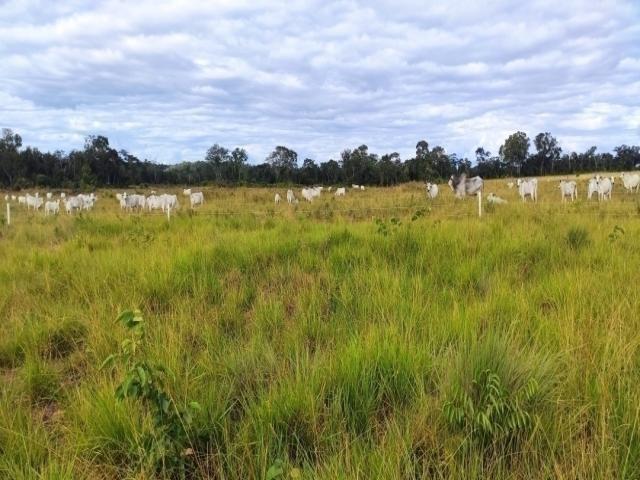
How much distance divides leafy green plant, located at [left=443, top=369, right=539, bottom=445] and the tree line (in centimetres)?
5883

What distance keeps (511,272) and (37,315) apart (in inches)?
185

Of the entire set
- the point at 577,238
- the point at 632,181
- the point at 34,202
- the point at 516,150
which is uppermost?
the point at 516,150

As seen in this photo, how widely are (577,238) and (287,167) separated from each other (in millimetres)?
79449

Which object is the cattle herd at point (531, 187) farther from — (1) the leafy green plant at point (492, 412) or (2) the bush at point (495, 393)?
(1) the leafy green plant at point (492, 412)

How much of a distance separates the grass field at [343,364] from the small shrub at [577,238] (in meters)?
0.54

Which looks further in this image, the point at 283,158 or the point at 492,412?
the point at 283,158

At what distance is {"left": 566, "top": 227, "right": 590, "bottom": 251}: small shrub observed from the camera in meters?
6.68

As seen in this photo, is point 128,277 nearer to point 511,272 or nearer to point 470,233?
point 511,272

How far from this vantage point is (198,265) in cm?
598

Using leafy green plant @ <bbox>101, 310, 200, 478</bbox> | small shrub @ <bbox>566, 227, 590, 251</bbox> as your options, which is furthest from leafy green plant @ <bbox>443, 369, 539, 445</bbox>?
small shrub @ <bbox>566, 227, 590, 251</bbox>

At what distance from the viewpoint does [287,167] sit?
84.9 m

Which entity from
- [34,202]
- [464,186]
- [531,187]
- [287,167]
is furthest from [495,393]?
[287,167]

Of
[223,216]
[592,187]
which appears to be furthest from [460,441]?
[592,187]

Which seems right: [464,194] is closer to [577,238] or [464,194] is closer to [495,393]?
[577,238]
